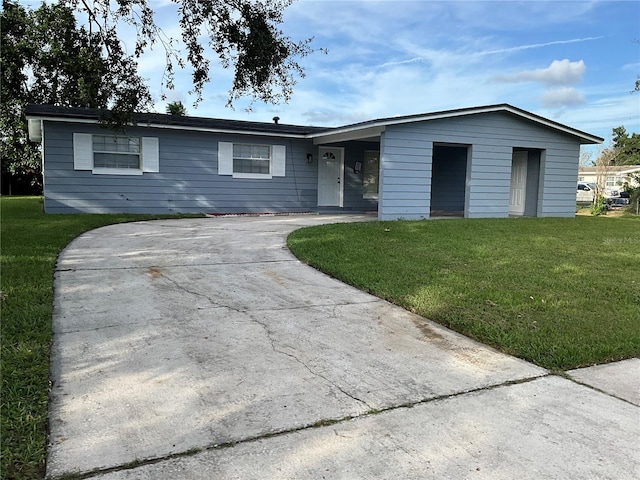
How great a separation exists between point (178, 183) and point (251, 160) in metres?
2.20

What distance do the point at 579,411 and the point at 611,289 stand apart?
312cm

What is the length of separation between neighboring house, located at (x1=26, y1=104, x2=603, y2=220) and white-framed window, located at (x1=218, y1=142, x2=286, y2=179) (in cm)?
3

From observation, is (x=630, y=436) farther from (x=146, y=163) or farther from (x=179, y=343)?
(x=146, y=163)

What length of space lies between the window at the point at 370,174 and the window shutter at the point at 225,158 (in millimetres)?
4553

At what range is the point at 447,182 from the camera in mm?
16750

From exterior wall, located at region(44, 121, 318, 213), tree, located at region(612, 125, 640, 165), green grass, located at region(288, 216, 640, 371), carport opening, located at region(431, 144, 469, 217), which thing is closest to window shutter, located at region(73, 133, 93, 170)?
exterior wall, located at region(44, 121, 318, 213)

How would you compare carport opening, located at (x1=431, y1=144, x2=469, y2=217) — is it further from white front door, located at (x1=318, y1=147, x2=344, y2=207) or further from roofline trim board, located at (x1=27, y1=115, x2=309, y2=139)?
roofline trim board, located at (x1=27, y1=115, x2=309, y2=139)

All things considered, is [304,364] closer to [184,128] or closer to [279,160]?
[184,128]

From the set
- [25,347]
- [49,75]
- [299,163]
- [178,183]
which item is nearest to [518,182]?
[299,163]

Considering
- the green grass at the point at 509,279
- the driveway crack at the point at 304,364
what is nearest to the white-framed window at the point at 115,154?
the green grass at the point at 509,279

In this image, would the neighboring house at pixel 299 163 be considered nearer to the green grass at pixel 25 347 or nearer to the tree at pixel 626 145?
the green grass at pixel 25 347

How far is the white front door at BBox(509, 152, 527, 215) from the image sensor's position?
15.2 m

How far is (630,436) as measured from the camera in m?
2.37

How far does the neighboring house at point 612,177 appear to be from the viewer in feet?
88.5
